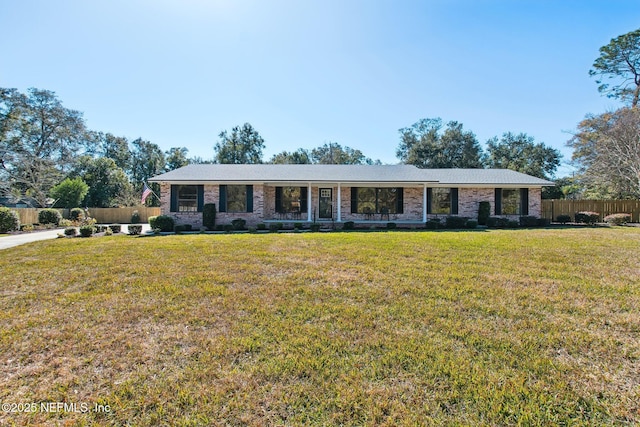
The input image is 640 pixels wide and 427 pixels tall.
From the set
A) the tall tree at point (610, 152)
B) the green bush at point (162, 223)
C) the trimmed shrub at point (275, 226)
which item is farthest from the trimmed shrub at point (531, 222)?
the green bush at point (162, 223)

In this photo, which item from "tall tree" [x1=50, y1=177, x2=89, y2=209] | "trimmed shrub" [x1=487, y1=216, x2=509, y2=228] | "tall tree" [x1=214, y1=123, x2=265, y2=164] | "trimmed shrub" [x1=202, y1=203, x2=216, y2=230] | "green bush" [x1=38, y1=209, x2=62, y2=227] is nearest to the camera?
"trimmed shrub" [x1=202, y1=203, x2=216, y2=230]

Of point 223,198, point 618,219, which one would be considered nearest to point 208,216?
point 223,198

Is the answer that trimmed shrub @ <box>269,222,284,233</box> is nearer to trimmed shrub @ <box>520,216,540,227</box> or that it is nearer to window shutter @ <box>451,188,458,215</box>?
window shutter @ <box>451,188,458,215</box>

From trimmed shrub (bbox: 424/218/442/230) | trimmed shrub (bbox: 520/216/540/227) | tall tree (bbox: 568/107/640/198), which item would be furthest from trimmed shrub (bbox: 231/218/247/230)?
tall tree (bbox: 568/107/640/198)

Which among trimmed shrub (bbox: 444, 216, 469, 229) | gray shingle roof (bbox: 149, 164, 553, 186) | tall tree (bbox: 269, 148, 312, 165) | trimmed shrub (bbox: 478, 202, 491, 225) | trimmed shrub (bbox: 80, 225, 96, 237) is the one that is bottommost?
trimmed shrub (bbox: 80, 225, 96, 237)

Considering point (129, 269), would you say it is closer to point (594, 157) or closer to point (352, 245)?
point (352, 245)

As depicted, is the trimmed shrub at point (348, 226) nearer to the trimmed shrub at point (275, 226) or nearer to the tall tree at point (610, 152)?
the trimmed shrub at point (275, 226)

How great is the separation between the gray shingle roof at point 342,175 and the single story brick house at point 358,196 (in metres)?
0.05

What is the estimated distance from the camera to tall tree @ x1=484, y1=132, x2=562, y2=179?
112 feet

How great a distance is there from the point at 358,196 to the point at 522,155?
3037 cm

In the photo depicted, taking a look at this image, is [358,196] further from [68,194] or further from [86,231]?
[68,194]

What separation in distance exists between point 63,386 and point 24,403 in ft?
0.79

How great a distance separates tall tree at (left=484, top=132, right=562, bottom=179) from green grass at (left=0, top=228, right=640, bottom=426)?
108 ft

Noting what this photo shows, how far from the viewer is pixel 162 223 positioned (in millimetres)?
13992
